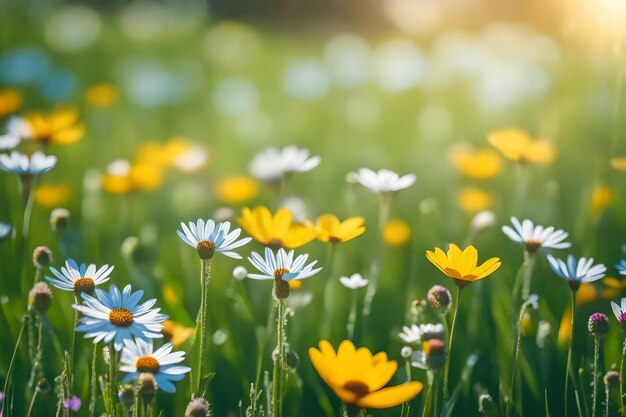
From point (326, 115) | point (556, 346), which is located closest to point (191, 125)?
point (326, 115)

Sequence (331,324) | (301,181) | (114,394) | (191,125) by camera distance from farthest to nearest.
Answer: (191,125) → (301,181) → (331,324) → (114,394)

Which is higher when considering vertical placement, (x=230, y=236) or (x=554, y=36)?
(x=554, y=36)

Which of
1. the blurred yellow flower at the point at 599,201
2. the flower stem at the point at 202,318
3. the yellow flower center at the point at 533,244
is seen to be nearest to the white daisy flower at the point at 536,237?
the yellow flower center at the point at 533,244

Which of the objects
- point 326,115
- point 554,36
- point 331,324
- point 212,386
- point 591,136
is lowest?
point 212,386

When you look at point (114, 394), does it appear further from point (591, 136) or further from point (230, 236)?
point (591, 136)

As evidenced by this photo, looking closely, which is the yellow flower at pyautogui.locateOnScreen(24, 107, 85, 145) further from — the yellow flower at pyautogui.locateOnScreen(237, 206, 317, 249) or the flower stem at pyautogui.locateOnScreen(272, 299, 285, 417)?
the flower stem at pyautogui.locateOnScreen(272, 299, 285, 417)

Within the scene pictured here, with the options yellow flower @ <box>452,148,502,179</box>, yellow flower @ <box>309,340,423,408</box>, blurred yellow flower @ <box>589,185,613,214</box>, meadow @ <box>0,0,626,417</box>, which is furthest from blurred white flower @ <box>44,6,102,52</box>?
yellow flower @ <box>309,340,423,408</box>

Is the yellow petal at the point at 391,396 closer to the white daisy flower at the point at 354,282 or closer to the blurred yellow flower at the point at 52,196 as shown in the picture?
the white daisy flower at the point at 354,282
